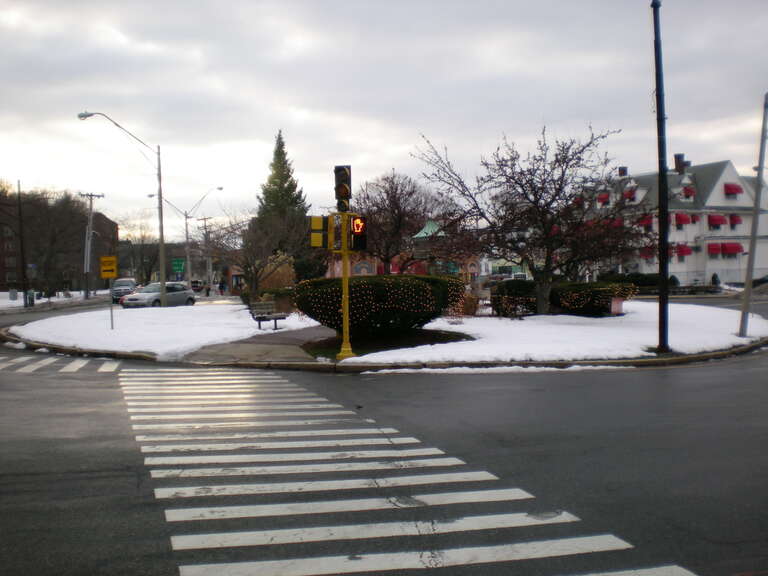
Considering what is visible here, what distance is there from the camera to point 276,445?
290 inches

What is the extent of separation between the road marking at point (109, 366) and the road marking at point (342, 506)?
34.0 ft

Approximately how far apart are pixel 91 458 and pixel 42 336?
16.0 metres

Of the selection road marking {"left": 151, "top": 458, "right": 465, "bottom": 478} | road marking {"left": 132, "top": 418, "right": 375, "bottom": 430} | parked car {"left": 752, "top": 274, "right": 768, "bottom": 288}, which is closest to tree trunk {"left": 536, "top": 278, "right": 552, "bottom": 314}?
road marking {"left": 132, "top": 418, "right": 375, "bottom": 430}

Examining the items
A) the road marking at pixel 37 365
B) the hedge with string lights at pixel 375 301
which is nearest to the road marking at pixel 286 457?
the road marking at pixel 37 365

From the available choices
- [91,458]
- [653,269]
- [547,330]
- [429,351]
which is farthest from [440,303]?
[653,269]

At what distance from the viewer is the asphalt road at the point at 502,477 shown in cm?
431

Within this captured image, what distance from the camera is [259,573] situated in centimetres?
402

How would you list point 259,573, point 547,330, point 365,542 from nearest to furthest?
point 259,573 < point 365,542 < point 547,330

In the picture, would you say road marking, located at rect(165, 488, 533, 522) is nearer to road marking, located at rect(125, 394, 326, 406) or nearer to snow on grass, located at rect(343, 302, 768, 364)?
road marking, located at rect(125, 394, 326, 406)

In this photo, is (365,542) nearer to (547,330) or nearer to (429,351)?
(429,351)

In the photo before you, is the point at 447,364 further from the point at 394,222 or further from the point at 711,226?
the point at 711,226

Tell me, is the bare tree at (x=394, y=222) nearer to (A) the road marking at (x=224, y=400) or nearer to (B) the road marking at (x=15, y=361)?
(B) the road marking at (x=15, y=361)

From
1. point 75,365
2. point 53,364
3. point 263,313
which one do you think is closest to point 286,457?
point 75,365

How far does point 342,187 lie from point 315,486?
967 cm
